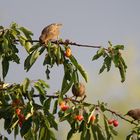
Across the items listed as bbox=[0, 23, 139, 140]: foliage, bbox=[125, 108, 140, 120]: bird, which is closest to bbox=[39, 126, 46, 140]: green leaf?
bbox=[0, 23, 139, 140]: foliage

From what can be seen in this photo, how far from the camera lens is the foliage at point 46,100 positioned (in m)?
4.73

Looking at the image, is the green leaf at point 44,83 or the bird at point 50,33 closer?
the bird at point 50,33

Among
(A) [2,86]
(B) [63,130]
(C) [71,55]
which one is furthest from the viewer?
(B) [63,130]

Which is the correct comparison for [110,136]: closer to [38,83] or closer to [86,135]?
[86,135]

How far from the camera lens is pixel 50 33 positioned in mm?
4945

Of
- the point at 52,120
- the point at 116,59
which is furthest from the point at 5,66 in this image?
the point at 116,59

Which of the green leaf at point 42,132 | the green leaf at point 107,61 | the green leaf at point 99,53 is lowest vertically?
the green leaf at point 42,132

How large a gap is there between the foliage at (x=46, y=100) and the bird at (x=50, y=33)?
0.19 ft

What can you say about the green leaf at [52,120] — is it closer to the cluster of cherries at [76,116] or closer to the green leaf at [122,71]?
the cluster of cherries at [76,116]

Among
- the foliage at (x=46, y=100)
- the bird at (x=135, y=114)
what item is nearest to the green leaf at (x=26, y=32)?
the foliage at (x=46, y=100)

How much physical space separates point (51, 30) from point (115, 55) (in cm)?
65

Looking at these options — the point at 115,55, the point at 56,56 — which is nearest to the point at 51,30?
the point at 56,56

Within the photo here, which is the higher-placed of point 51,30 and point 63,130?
point 51,30

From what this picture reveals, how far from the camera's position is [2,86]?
16.7 feet
